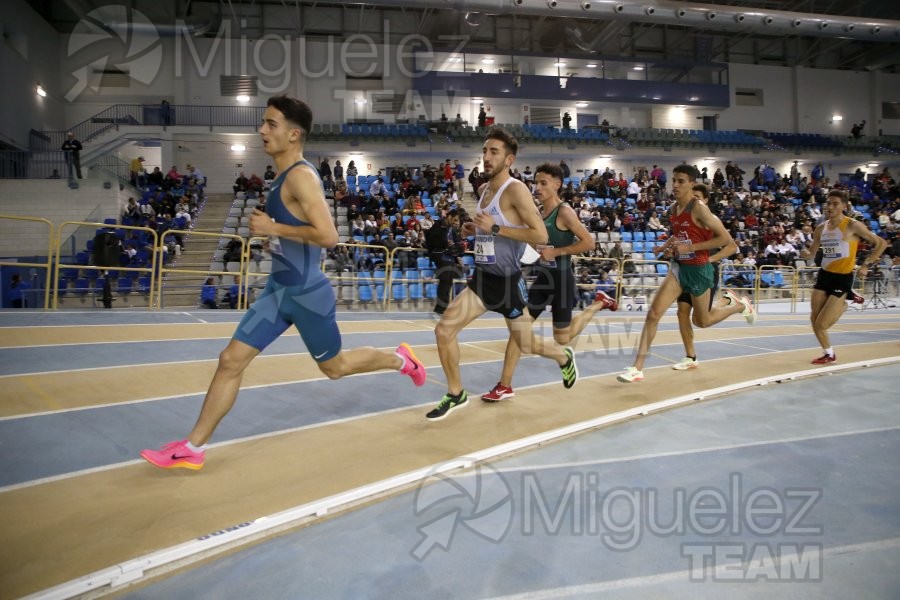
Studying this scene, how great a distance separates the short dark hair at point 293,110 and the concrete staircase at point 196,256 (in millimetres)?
6964

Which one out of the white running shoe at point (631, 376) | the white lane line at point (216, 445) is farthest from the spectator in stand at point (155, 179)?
the white running shoe at point (631, 376)

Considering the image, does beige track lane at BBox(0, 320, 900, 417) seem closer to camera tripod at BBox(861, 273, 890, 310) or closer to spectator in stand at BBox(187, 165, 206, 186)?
camera tripod at BBox(861, 273, 890, 310)

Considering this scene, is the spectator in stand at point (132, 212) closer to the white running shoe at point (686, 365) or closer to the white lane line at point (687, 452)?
the white running shoe at point (686, 365)

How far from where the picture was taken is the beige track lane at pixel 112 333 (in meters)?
6.75

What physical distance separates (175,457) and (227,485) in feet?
1.13

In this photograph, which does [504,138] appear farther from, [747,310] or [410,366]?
[747,310]

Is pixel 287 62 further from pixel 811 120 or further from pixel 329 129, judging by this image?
pixel 811 120

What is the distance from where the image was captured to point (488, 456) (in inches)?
147

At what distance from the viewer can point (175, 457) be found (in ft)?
11.1

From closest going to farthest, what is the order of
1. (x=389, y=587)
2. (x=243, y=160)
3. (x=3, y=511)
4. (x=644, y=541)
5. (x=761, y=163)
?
(x=389, y=587), (x=644, y=541), (x=3, y=511), (x=243, y=160), (x=761, y=163)

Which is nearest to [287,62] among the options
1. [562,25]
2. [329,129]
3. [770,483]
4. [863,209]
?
[329,129]

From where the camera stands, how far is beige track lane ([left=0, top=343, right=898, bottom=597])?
2.60m

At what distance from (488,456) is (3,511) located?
100 inches

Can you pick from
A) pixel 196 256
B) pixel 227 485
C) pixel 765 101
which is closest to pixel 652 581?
pixel 227 485
